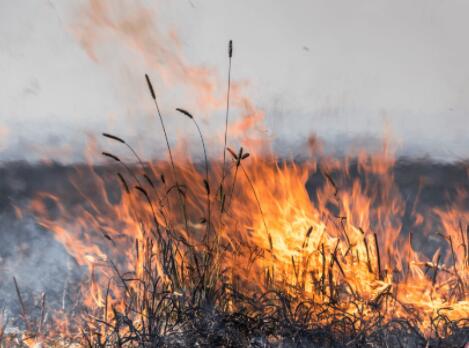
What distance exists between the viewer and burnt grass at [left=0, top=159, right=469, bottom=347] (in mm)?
1762

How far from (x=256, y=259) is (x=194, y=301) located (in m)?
0.30

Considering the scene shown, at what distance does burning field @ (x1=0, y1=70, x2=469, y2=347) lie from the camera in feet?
5.92

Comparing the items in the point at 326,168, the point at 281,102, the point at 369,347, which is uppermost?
the point at 281,102

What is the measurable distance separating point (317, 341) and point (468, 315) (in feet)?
1.72

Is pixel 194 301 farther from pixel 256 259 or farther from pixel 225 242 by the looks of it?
pixel 225 242

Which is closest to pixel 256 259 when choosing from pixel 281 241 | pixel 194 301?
pixel 281 241

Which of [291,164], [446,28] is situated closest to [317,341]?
[291,164]

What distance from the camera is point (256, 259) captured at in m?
2.13

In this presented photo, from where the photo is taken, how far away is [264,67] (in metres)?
3.31

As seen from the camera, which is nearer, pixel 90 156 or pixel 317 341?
pixel 317 341

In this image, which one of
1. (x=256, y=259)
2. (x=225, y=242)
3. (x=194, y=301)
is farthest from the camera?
(x=225, y=242)

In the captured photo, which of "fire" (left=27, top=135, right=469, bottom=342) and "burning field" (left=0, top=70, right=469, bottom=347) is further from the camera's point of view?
"fire" (left=27, top=135, right=469, bottom=342)

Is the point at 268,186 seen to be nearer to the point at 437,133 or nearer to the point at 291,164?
the point at 291,164

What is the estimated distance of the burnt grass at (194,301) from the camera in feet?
5.78
